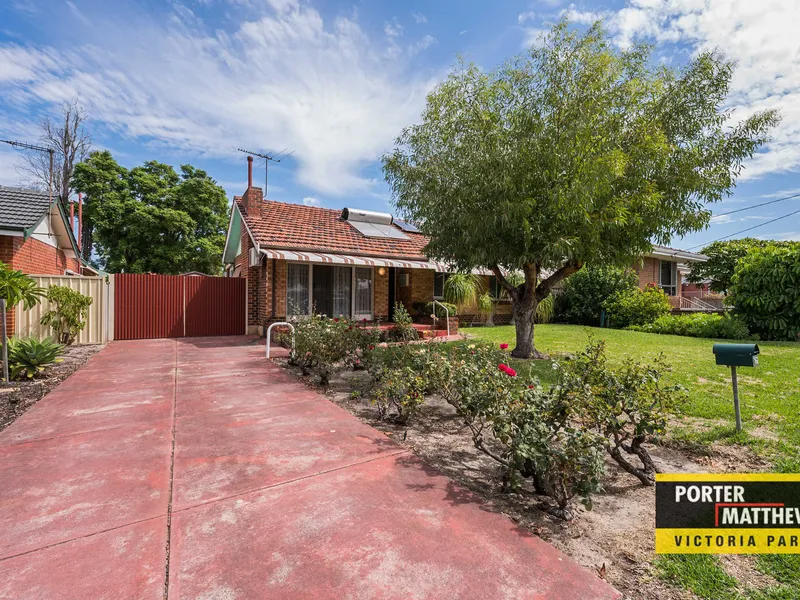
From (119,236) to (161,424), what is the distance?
33.3 metres

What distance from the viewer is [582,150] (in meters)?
8.45

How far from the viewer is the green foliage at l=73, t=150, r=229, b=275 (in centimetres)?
3019

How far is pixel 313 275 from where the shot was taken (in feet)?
51.6

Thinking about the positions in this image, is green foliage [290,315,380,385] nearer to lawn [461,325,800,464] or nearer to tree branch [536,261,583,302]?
lawn [461,325,800,464]

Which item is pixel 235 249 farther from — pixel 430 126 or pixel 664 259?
pixel 664 259

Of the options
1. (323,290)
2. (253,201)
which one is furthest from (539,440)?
(253,201)

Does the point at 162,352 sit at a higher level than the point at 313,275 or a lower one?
lower

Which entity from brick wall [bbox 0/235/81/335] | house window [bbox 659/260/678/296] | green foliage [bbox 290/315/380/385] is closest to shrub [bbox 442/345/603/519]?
green foliage [bbox 290/315/380/385]

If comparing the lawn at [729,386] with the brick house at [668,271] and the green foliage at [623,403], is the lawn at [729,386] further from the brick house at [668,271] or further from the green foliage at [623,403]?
the brick house at [668,271]

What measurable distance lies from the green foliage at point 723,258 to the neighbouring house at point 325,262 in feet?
40.7

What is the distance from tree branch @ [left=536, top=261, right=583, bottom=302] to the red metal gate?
1226 cm

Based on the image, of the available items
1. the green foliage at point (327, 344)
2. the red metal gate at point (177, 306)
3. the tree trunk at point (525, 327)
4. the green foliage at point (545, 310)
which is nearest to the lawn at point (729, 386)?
the tree trunk at point (525, 327)

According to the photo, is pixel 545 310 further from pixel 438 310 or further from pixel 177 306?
pixel 177 306

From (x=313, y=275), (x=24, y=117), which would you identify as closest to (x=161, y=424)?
(x=313, y=275)
